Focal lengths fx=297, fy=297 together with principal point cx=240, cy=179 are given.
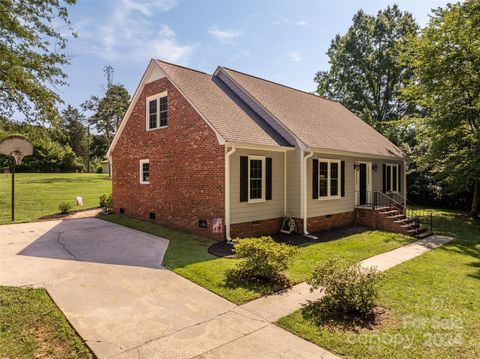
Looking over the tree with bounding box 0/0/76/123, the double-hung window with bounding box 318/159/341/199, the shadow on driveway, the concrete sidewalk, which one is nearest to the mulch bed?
the double-hung window with bounding box 318/159/341/199

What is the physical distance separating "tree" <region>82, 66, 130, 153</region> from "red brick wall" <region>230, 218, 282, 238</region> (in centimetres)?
3544

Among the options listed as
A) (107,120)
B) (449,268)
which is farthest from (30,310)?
(107,120)

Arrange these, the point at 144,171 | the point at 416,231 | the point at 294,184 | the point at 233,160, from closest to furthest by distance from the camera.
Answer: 1. the point at 233,160
2. the point at 294,184
3. the point at 416,231
4. the point at 144,171

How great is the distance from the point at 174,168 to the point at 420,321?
923cm

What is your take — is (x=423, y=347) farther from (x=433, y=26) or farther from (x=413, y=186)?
(x=413, y=186)

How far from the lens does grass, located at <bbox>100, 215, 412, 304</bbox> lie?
19.9 ft

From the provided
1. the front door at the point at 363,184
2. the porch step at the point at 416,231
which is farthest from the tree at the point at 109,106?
the porch step at the point at 416,231

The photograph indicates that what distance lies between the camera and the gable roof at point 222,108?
399 inches

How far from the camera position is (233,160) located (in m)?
9.93

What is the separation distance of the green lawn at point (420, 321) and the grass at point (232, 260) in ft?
4.35

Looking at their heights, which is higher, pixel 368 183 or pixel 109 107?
pixel 109 107

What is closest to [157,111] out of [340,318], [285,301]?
[285,301]

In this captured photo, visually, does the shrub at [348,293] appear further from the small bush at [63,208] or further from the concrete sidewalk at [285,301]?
the small bush at [63,208]

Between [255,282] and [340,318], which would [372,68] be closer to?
[255,282]
